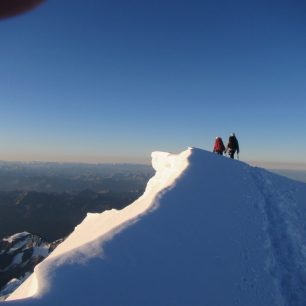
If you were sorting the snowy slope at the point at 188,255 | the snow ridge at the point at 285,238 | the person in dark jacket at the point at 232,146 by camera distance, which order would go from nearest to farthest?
the snowy slope at the point at 188,255 → the snow ridge at the point at 285,238 → the person in dark jacket at the point at 232,146

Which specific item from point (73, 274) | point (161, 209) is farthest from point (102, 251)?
point (161, 209)

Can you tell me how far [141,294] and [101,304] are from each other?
141cm

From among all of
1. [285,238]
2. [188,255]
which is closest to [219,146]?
[285,238]

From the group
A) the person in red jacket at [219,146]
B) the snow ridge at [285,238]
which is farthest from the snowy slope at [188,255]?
the person in red jacket at [219,146]

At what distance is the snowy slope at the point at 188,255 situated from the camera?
10852mm

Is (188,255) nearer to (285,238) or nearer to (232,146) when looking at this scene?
(285,238)

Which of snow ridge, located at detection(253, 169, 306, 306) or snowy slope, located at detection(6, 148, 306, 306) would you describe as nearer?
snowy slope, located at detection(6, 148, 306, 306)

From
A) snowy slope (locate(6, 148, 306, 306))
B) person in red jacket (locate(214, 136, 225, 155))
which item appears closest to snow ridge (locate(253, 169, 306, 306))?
snowy slope (locate(6, 148, 306, 306))

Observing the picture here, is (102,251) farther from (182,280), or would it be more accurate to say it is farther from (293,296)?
(293,296)

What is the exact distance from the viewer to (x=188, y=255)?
1333 centimetres

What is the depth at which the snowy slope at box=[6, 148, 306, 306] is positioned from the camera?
10852mm

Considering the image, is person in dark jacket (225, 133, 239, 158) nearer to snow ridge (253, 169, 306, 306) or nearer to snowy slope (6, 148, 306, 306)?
snow ridge (253, 169, 306, 306)

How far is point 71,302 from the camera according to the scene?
983 centimetres

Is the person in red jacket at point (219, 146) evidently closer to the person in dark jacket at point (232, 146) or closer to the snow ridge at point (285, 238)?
the person in dark jacket at point (232, 146)
